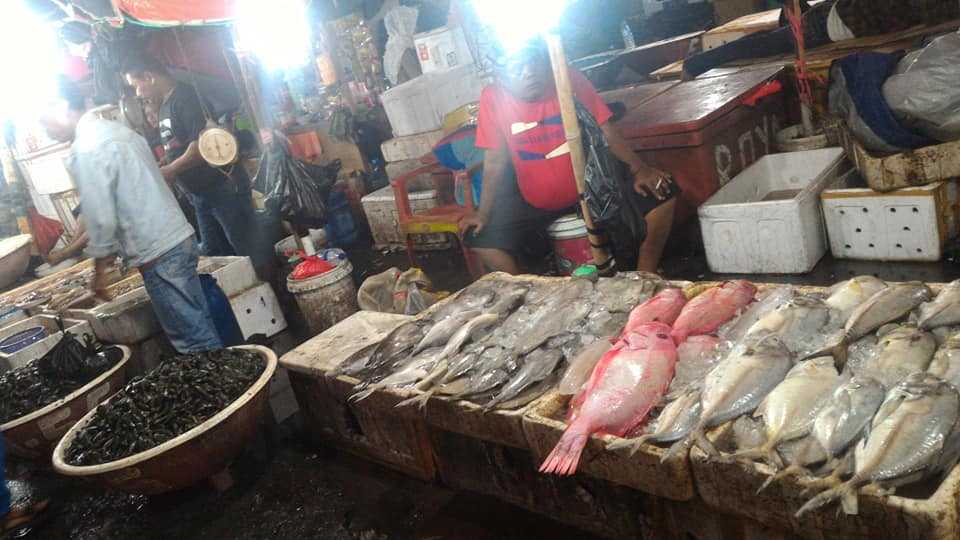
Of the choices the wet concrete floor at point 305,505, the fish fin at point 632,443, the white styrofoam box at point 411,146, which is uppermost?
the white styrofoam box at point 411,146

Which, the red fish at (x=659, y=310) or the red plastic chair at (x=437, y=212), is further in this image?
the red plastic chair at (x=437, y=212)

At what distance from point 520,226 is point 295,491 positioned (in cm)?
288

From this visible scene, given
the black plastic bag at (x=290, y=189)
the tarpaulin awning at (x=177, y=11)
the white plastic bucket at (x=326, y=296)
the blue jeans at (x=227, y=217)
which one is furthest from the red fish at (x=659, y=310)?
the tarpaulin awning at (x=177, y=11)

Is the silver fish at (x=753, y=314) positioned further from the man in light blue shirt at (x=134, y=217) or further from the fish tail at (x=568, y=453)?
the man in light blue shirt at (x=134, y=217)

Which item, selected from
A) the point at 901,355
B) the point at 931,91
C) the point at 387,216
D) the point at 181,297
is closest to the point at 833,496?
the point at 901,355

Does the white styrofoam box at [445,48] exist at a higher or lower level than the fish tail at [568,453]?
higher

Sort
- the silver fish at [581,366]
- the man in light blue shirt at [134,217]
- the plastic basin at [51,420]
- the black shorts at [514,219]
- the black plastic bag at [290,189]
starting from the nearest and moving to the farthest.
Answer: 1. the silver fish at [581,366]
2. the man in light blue shirt at [134,217]
3. the plastic basin at [51,420]
4. the black shorts at [514,219]
5. the black plastic bag at [290,189]

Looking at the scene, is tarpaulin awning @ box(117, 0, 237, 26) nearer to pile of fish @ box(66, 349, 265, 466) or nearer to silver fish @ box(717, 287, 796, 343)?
pile of fish @ box(66, 349, 265, 466)

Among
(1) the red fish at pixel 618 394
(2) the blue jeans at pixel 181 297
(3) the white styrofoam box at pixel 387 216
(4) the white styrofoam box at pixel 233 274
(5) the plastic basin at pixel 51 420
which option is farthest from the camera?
(3) the white styrofoam box at pixel 387 216

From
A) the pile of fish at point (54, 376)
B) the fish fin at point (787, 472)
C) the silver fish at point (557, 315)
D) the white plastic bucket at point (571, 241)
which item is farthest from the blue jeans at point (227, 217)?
the fish fin at point (787, 472)

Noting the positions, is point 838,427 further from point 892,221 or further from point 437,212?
point 437,212

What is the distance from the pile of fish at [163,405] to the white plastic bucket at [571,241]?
8.64 feet

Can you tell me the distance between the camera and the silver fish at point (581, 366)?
303 cm

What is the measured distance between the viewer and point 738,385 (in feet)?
8.23
